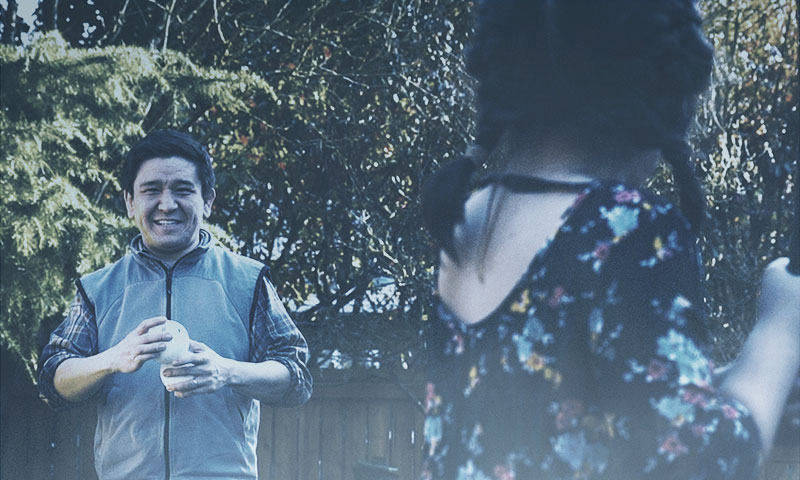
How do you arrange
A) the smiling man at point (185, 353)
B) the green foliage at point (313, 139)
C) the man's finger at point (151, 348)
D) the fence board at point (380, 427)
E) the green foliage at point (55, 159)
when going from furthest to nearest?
the fence board at point (380, 427), the green foliage at point (313, 139), the green foliage at point (55, 159), the smiling man at point (185, 353), the man's finger at point (151, 348)

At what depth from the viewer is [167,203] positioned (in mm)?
2559

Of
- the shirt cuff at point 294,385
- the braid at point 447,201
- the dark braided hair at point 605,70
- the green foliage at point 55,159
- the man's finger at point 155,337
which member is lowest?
the shirt cuff at point 294,385

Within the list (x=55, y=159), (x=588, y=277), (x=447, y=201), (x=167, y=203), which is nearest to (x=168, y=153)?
(x=167, y=203)

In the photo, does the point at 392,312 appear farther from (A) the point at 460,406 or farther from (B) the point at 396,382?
(A) the point at 460,406

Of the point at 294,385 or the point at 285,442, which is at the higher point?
the point at 294,385

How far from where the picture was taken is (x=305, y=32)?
19.6 ft

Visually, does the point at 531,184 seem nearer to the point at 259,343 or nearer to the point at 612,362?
the point at 612,362

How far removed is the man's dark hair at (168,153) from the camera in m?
2.63

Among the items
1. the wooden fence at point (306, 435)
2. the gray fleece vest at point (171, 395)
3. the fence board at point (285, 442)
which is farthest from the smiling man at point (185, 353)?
the fence board at point (285, 442)

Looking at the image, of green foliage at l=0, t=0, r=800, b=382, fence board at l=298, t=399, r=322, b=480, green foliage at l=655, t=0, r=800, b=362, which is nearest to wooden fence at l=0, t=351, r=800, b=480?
fence board at l=298, t=399, r=322, b=480

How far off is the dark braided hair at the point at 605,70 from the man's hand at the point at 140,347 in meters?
1.28

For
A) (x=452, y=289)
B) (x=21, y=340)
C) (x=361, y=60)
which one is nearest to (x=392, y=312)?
(x=361, y=60)

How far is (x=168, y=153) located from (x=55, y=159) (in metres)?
2.38

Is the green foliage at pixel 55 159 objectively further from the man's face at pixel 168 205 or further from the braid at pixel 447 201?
the braid at pixel 447 201
